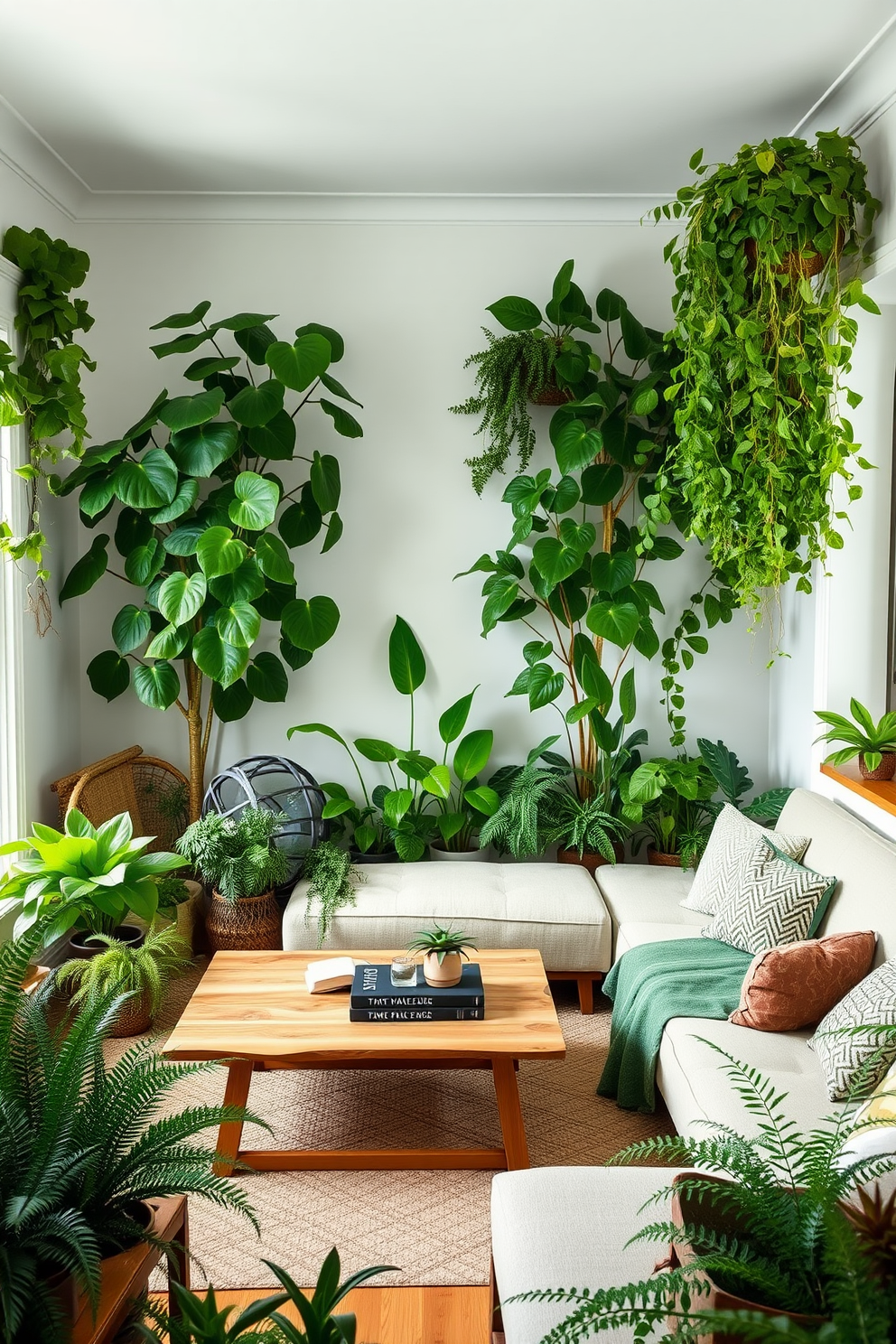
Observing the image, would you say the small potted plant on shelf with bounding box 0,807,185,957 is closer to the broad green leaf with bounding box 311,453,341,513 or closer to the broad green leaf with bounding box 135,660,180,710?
the broad green leaf with bounding box 135,660,180,710

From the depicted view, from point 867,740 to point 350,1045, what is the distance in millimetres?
1729

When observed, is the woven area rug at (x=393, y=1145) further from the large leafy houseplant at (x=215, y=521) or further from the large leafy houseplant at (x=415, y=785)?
the large leafy houseplant at (x=215, y=521)

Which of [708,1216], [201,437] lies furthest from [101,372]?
[708,1216]

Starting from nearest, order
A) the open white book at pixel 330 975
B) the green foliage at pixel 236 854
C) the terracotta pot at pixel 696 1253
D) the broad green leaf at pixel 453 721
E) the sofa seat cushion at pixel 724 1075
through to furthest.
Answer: the terracotta pot at pixel 696 1253, the sofa seat cushion at pixel 724 1075, the open white book at pixel 330 975, the green foliage at pixel 236 854, the broad green leaf at pixel 453 721

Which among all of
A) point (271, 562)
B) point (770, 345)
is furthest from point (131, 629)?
point (770, 345)

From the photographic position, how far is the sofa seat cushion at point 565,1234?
1.58 metres

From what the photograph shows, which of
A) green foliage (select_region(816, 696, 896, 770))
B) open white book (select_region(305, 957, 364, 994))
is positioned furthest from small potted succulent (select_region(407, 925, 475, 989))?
green foliage (select_region(816, 696, 896, 770))

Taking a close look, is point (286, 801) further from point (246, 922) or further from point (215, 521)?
point (215, 521)

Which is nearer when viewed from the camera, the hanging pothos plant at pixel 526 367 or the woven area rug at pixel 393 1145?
the woven area rug at pixel 393 1145

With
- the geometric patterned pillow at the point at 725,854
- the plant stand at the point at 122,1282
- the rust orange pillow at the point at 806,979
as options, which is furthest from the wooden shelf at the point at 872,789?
the plant stand at the point at 122,1282

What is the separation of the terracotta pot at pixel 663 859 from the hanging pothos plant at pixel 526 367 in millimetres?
1525

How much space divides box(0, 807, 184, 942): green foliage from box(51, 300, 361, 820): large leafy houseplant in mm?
684

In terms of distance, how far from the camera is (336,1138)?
2736 millimetres

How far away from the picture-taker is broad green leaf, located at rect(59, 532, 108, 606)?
3816 millimetres
